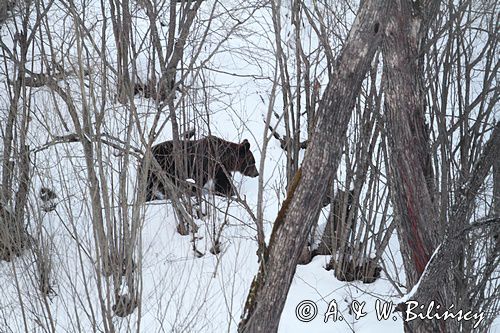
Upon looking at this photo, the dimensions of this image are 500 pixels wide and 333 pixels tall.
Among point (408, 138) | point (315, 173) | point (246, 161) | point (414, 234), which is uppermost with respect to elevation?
point (408, 138)

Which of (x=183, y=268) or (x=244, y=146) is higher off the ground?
(x=244, y=146)

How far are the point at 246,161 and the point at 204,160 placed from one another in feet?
2.51

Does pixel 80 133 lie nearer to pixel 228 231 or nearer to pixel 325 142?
pixel 325 142

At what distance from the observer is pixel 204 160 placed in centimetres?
895

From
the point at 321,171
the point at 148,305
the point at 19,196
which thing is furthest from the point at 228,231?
the point at 321,171

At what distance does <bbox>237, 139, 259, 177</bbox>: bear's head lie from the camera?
363 inches

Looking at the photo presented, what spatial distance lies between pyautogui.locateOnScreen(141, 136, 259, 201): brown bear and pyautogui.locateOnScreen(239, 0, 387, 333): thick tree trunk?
114 inches

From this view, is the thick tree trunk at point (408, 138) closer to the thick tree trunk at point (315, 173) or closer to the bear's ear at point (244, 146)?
the thick tree trunk at point (315, 173)

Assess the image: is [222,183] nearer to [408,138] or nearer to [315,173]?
[315,173]

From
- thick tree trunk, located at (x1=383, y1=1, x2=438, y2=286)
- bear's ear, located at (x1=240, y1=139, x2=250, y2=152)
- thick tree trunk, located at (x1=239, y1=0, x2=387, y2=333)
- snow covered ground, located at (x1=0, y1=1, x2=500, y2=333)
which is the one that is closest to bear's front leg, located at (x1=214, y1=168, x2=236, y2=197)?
snow covered ground, located at (x1=0, y1=1, x2=500, y2=333)

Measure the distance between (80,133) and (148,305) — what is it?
279 centimetres

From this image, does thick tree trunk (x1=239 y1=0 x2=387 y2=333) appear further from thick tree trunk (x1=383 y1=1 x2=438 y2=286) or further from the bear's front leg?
the bear's front leg

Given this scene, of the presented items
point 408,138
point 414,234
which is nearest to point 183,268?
point 414,234

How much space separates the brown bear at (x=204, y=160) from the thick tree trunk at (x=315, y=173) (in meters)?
2.90
